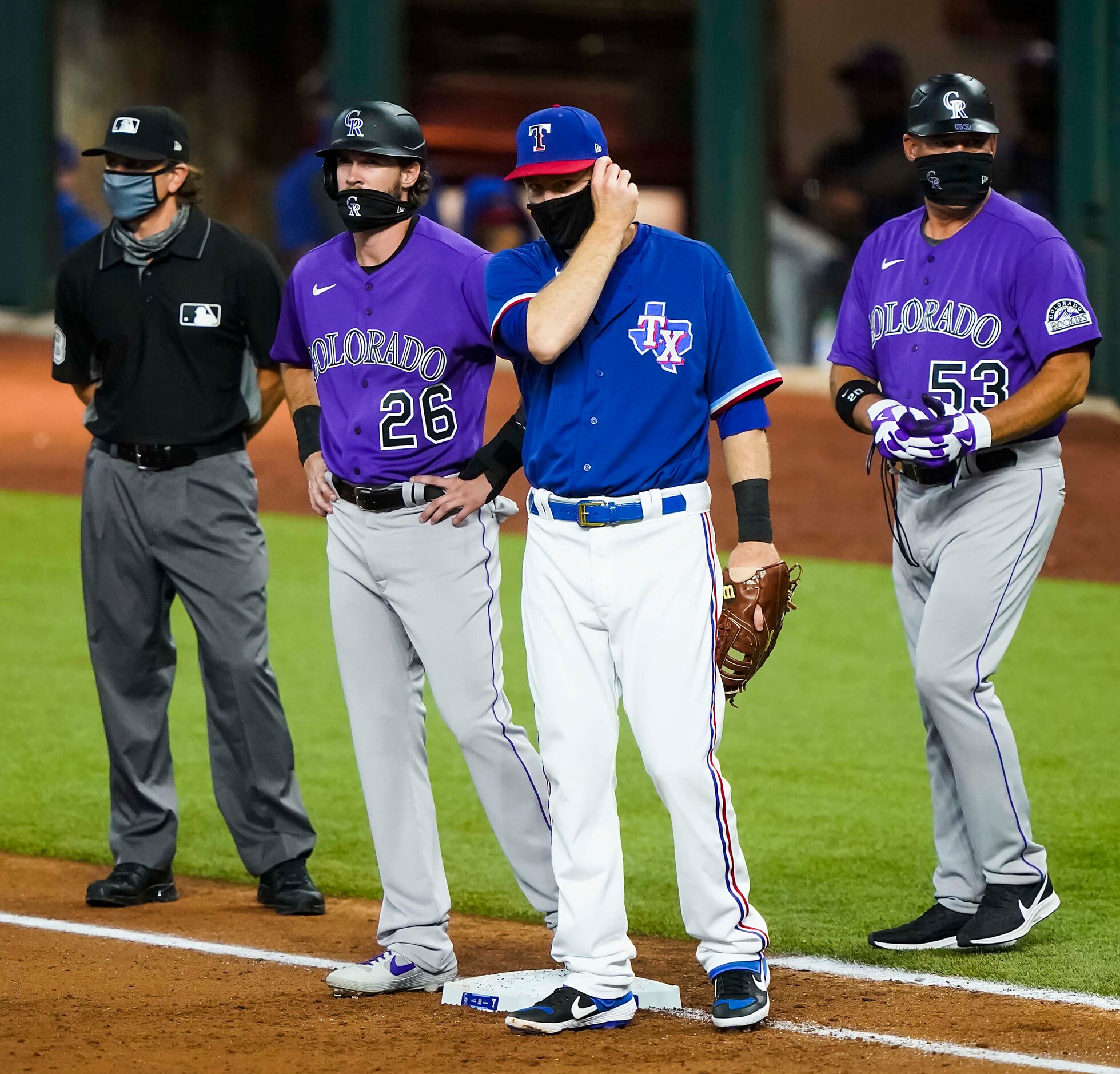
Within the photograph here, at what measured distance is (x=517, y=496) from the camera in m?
11.7

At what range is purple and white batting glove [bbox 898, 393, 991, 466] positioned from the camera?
445 centimetres

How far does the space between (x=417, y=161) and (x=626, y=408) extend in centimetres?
91

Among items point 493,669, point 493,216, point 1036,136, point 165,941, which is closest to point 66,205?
point 493,216

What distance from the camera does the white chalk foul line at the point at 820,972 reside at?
3.86 meters

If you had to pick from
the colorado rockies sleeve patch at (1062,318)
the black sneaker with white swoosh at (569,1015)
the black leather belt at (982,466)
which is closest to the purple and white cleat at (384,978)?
the black sneaker with white swoosh at (569,1015)

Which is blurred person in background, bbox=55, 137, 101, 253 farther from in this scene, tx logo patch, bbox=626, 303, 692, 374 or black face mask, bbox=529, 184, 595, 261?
tx logo patch, bbox=626, 303, 692, 374

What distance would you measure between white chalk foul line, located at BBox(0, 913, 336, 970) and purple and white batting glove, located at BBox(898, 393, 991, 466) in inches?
74.7

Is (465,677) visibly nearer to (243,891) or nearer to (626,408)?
(626,408)

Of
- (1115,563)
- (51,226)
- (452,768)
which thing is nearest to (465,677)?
(452,768)

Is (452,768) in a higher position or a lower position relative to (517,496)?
lower

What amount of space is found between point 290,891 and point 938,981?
180 centimetres

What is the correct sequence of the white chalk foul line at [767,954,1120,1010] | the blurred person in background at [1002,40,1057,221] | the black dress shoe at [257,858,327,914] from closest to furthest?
the white chalk foul line at [767,954,1120,1010]
the black dress shoe at [257,858,327,914]
the blurred person in background at [1002,40,1057,221]

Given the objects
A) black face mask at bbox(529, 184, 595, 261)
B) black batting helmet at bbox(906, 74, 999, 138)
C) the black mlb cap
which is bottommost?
black face mask at bbox(529, 184, 595, 261)

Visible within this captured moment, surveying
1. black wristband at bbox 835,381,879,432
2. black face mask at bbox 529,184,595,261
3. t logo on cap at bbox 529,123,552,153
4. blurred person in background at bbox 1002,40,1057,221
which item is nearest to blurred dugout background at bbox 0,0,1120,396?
blurred person in background at bbox 1002,40,1057,221
